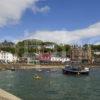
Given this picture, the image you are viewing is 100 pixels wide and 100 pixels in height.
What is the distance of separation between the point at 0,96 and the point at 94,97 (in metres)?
28.4

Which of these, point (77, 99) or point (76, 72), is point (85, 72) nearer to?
point (76, 72)

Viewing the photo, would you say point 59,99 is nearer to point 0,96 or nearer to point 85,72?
point 0,96

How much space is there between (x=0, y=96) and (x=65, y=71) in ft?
438

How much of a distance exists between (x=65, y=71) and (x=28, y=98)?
11403cm

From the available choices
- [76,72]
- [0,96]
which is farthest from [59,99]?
[76,72]

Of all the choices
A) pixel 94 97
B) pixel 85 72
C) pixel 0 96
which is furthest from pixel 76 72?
pixel 0 96

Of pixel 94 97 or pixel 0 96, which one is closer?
pixel 0 96

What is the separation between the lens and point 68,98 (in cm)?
6762

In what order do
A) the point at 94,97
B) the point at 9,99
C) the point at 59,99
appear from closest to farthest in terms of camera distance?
the point at 9,99 → the point at 59,99 → the point at 94,97

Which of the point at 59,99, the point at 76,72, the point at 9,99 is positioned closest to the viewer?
the point at 9,99

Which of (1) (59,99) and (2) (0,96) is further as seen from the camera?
(1) (59,99)

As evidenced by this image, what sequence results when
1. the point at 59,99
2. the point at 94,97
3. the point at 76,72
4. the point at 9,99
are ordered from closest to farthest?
the point at 9,99, the point at 59,99, the point at 94,97, the point at 76,72

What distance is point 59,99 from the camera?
65812 millimetres

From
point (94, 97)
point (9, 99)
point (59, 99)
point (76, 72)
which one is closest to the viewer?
point (9, 99)
